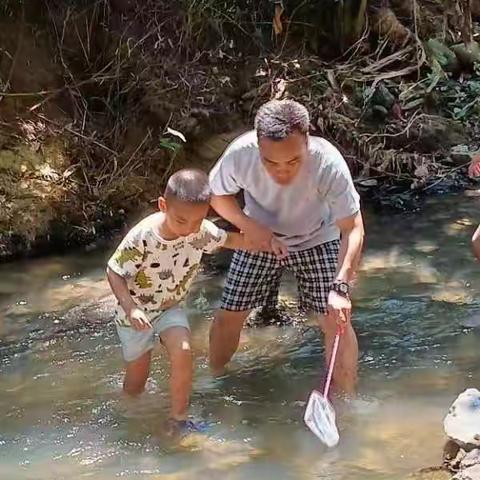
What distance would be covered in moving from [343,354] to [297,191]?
665 millimetres

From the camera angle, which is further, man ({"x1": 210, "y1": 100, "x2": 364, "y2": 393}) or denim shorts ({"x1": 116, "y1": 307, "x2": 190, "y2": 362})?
denim shorts ({"x1": 116, "y1": 307, "x2": 190, "y2": 362})

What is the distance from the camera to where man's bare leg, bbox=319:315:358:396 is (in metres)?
3.70

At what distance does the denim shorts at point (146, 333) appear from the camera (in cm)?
362

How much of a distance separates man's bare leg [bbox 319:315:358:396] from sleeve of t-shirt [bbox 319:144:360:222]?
0.45m

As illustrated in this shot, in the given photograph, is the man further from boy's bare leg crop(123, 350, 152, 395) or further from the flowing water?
boy's bare leg crop(123, 350, 152, 395)

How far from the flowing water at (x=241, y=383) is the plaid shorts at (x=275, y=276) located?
0.39m

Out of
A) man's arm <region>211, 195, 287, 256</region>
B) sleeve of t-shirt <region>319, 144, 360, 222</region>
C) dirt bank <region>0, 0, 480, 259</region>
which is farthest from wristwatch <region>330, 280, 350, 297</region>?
dirt bank <region>0, 0, 480, 259</region>

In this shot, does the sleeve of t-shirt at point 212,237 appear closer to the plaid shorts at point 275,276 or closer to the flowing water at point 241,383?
the plaid shorts at point 275,276

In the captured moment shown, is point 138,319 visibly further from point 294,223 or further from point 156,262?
point 294,223

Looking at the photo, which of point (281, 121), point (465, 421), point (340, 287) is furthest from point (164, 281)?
point (465, 421)

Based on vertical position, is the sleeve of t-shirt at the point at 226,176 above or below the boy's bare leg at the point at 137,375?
above

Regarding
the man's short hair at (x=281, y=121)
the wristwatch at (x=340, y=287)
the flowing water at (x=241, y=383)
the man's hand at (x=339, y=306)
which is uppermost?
the man's short hair at (x=281, y=121)

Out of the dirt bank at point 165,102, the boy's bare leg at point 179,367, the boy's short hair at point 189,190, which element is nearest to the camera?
the boy's short hair at point 189,190

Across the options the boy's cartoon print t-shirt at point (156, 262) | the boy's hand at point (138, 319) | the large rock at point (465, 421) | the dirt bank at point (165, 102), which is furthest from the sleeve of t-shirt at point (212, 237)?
the dirt bank at point (165, 102)
